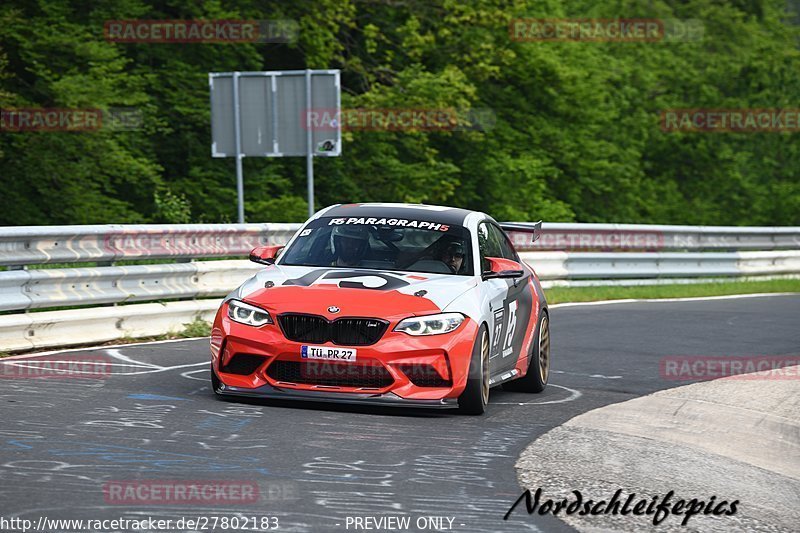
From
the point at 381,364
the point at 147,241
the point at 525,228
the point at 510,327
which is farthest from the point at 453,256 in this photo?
the point at 147,241

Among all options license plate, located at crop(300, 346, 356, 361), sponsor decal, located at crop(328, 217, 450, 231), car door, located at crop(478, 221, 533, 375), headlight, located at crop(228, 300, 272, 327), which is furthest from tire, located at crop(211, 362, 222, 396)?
car door, located at crop(478, 221, 533, 375)

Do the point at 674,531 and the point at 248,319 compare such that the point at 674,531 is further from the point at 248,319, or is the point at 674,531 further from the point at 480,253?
the point at 480,253

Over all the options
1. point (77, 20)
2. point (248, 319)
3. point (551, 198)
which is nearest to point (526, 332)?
point (248, 319)

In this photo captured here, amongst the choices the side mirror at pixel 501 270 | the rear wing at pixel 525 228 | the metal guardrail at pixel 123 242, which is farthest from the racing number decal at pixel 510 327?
the metal guardrail at pixel 123 242

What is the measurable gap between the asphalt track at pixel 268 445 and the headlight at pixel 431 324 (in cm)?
59

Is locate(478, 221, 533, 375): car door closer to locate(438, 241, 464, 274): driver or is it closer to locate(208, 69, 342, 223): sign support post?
locate(438, 241, 464, 274): driver

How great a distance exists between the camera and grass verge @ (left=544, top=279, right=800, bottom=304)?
21.9 meters

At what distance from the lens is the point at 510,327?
10.8 meters

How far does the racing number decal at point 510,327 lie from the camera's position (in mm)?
10727

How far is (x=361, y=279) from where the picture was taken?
9.95 metres

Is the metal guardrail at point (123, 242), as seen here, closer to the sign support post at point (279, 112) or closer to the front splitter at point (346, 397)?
the front splitter at point (346, 397)

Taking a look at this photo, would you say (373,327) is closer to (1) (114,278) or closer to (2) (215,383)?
(2) (215,383)

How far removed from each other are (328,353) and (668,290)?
15.8 metres

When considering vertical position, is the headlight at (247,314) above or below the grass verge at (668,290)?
above
